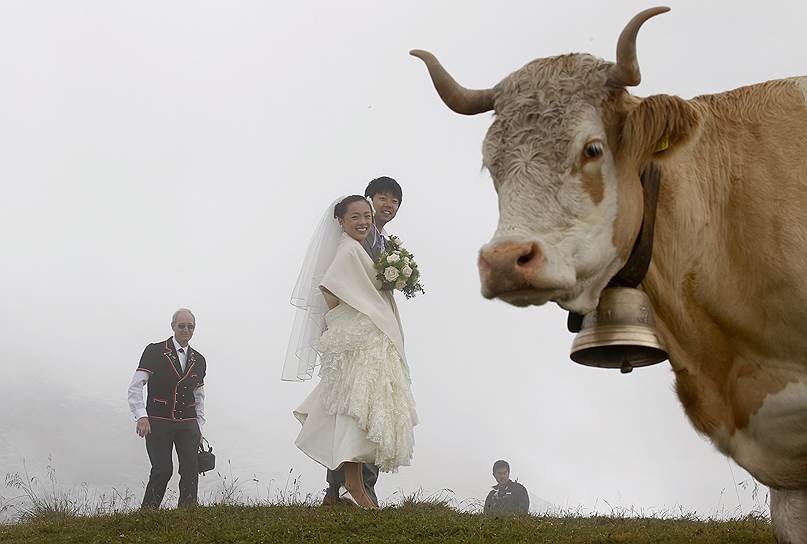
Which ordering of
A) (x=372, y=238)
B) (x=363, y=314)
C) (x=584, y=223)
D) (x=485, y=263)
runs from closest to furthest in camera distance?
(x=485, y=263) < (x=584, y=223) < (x=363, y=314) < (x=372, y=238)

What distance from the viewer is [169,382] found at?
12.2m

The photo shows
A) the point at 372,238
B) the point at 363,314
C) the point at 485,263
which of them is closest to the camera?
the point at 485,263

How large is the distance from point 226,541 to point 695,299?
469cm

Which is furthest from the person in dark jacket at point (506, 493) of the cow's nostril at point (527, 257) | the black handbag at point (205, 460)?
the cow's nostril at point (527, 257)

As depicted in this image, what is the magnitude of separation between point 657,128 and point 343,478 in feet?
21.3

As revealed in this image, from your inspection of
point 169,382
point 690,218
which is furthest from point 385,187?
point 690,218

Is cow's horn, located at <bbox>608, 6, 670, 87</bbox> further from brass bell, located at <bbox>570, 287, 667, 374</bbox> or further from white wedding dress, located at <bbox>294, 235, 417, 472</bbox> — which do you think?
white wedding dress, located at <bbox>294, 235, 417, 472</bbox>

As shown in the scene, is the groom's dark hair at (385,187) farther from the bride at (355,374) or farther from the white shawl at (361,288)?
the white shawl at (361,288)

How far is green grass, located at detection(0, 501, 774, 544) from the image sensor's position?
769 cm

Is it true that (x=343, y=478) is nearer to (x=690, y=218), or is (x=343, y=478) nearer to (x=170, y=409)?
(x=170, y=409)

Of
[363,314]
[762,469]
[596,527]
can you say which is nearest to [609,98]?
[762,469]

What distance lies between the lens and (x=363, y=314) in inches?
394

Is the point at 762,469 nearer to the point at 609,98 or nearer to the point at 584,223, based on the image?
the point at 584,223

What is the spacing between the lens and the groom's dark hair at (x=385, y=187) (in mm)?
10867
